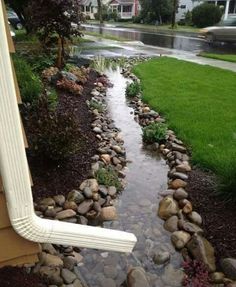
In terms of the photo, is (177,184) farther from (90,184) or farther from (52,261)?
(52,261)

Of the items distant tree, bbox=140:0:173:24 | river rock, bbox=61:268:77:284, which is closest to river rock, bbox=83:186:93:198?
river rock, bbox=61:268:77:284

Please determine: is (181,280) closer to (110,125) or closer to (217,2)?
(110,125)

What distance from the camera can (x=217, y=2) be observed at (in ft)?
129

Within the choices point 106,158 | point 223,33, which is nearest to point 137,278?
point 106,158

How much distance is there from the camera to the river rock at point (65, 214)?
3.55m

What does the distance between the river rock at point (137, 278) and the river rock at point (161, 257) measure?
0.26 meters

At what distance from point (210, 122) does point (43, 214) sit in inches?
143

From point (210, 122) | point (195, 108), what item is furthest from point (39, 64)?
point (210, 122)

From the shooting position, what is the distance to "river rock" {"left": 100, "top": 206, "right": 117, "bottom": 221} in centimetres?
376

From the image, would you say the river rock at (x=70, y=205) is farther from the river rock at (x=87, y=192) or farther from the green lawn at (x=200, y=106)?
the green lawn at (x=200, y=106)

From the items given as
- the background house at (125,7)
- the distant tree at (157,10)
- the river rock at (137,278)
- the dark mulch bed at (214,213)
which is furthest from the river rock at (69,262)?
the background house at (125,7)

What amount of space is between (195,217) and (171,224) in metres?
0.27

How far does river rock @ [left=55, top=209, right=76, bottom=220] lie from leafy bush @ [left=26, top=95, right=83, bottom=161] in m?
0.73

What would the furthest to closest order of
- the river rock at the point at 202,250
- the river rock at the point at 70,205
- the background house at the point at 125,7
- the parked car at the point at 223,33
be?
the background house at the point at 125,7 < the parked car at the point at 223,33 < the river rock at the point at 70,205 < the river rock at the point at 202,250
